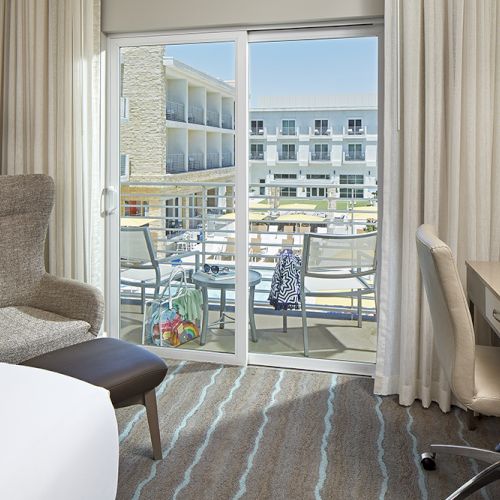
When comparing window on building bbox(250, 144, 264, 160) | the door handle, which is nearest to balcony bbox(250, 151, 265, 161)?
window on building bbox(250, 144, 264, 160)

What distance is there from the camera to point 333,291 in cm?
355

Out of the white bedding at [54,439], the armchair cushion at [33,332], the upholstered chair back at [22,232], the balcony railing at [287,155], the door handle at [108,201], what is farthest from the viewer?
the door handle at [108,201]

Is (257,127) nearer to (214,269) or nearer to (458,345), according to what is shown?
(214,269)

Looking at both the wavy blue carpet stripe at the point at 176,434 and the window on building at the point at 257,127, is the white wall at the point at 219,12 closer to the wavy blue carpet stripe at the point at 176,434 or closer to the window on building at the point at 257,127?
the window on building at the point at 257,127

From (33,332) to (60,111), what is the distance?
1.44m

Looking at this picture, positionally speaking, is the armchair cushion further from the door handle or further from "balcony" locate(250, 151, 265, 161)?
"balcony" locate(250, 151, 265, 161)

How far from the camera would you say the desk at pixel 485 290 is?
86.4 inches

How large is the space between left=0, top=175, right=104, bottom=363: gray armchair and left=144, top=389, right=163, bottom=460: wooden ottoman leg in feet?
2.24

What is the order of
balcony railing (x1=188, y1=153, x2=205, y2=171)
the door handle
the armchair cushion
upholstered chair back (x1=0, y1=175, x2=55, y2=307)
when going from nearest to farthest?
the armchair cushion < upholstered chair back (x1=0, y1=175, x2=55, y2=307) < balcony railing (x1=188, y1=153, x2=205, y2=171) < the door handle

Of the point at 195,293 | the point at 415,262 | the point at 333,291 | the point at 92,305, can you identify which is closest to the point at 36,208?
the point at 92,305

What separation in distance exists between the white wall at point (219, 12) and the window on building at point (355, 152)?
2.30ft

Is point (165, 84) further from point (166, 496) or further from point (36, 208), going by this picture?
point (166, 496)

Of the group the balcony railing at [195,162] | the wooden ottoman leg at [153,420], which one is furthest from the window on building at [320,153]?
the wooden ottoman leg at [153,420]

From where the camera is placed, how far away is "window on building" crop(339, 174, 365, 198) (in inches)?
134
